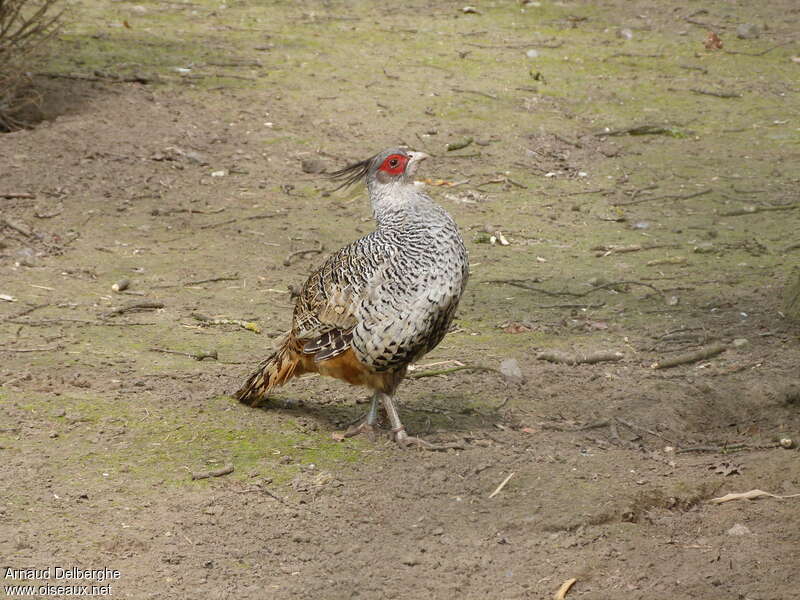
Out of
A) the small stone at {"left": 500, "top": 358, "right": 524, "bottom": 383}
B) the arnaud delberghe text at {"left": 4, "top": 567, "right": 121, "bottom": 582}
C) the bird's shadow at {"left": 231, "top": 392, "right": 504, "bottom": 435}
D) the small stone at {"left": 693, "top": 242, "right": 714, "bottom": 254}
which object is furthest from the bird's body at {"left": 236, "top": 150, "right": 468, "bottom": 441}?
the small stone at {"left": 693, "top": 242, "right": 714, "bottom": 254}

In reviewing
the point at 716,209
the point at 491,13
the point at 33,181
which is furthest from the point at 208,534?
the point at 491,13

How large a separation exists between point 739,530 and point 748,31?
9.42m

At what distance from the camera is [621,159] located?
8.83 metres

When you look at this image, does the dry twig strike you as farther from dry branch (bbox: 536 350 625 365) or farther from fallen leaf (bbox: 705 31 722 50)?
fallen leaf (bbox: 705 31 722 50)

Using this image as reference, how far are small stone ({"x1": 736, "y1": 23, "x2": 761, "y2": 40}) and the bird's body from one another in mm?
8376

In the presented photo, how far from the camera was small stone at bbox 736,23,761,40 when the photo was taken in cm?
1200

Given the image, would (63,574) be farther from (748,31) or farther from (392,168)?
(748,31)

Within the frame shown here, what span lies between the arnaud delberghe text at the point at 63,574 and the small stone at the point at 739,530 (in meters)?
2.17

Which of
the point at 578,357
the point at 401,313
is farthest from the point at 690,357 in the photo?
the point at 401,313

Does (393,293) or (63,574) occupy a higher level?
(393,293)

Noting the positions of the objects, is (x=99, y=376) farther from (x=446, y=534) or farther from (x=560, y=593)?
(x=560, y=593)

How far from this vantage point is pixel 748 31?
12.0 m

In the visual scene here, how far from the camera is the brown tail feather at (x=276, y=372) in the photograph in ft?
16.1

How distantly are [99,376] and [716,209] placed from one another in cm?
471
